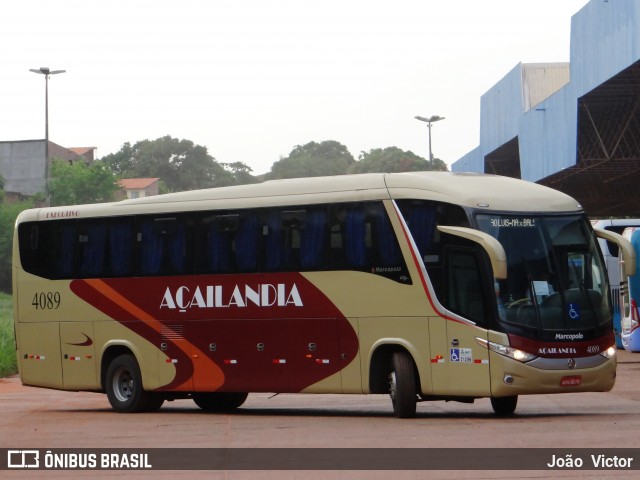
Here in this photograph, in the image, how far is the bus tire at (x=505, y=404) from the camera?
1905 centimetres

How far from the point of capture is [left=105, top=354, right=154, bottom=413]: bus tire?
71.3 ft

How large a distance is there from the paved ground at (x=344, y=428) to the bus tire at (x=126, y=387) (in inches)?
11.9

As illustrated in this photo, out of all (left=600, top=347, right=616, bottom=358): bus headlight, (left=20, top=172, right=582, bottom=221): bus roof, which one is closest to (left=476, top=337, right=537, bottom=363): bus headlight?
(left=600, top=347, right=616, bottom=358): bus headlight

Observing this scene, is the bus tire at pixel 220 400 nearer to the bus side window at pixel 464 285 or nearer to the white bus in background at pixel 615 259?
the bus side window at pixel 464 285

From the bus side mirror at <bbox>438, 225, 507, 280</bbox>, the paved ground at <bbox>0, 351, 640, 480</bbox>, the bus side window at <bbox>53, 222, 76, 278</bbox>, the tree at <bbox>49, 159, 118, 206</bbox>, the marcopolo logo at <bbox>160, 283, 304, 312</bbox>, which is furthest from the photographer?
the tree at <bbox>49, 159, 118, 206</bbox>

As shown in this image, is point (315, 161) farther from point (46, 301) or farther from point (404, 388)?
point (404, 388)

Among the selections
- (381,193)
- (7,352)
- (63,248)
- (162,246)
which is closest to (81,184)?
(7,352)

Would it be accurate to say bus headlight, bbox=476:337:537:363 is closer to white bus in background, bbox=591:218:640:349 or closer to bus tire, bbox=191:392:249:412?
bus tire, bbox=191:392:249:412

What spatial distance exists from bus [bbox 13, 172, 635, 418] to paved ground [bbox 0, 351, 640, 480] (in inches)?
23.4

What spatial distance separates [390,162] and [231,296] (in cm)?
14517

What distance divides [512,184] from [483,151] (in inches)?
1742

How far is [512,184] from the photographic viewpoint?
1886cm

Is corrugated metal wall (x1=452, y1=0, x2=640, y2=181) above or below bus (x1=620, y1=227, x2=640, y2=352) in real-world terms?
above
